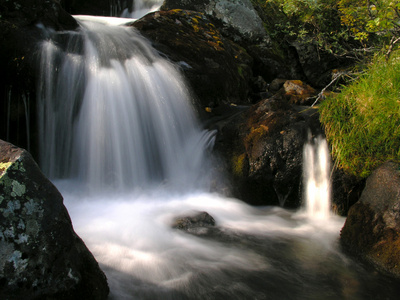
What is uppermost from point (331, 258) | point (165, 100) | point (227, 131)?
point (165, 100)

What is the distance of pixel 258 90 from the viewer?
9.14 m

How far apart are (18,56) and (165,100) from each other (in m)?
2.54

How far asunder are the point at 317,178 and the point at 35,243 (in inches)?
155

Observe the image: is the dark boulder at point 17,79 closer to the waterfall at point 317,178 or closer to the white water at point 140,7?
the waterfall at point 317,178

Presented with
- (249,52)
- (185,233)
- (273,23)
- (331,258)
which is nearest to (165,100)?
(185,233)

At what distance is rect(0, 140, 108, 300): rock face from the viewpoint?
77.7 inches

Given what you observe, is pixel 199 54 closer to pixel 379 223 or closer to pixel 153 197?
pixel 153 197

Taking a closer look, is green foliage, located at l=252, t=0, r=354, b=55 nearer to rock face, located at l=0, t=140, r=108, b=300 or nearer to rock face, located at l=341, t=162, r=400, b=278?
rock face, located at l=341, t=162, r=400, b=278

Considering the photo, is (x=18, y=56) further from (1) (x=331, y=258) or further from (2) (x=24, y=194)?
(1) (x=331, y=258)

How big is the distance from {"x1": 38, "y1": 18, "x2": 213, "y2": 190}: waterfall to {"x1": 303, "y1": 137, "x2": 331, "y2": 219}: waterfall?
1.81 meters

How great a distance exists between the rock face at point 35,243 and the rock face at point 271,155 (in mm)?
3269

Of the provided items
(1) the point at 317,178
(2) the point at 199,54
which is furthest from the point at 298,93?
(1) the point at 317,178

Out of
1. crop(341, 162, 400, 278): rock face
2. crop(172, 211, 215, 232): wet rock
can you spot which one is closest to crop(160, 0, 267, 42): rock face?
crop(172, 211, 215, 232): wet rock

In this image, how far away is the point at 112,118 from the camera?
5.54 meters
